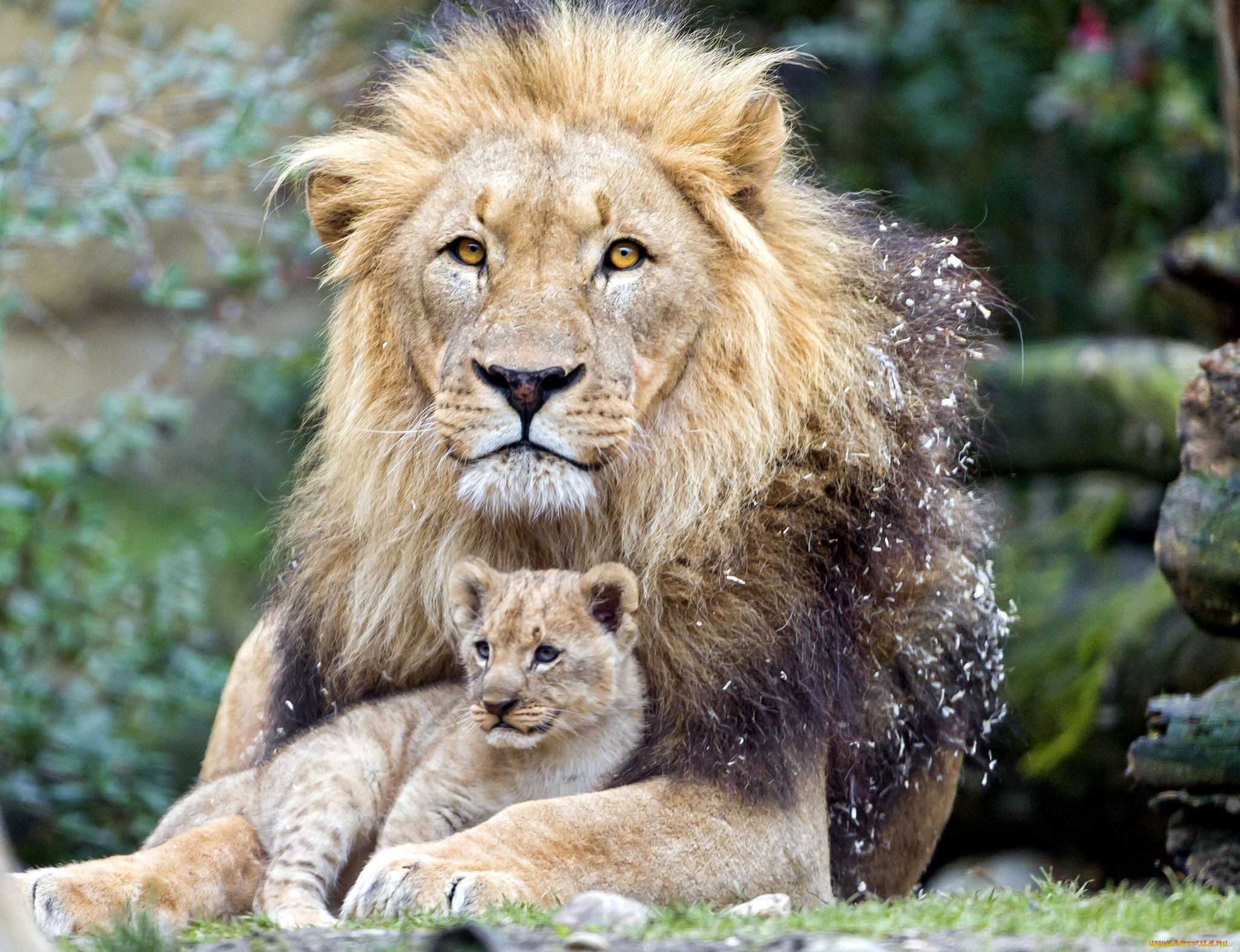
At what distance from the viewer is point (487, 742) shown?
283cm

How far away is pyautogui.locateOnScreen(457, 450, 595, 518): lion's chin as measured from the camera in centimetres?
279

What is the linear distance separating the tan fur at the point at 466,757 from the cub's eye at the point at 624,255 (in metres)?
0.57

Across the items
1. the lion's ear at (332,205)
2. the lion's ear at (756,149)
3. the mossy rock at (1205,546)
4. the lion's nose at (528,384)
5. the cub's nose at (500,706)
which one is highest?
the lion's ear at (756,149)

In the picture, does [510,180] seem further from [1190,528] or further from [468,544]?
[1190,528]

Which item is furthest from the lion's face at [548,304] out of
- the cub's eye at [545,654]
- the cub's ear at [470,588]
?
the cub's eye at [545,654]

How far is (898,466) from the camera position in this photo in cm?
316

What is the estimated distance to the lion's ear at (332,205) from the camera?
328 centimetres

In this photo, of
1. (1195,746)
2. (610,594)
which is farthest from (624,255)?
(1195,746)

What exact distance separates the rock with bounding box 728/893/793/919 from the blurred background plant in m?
1.58

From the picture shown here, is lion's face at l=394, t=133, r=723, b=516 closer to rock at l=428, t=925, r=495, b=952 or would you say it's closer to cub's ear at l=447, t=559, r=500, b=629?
cub's ear at l=447, t=559, r=500, b=629

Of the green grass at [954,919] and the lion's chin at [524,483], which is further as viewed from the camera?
the lion's chin at [524,483]

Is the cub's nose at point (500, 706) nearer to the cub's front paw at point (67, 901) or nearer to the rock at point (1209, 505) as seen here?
the cub's front paw at point (67, 901)

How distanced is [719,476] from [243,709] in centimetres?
159

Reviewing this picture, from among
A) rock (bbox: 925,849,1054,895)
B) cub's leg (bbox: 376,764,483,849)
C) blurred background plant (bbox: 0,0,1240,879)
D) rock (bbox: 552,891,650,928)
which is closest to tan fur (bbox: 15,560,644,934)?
cub's leg (bbox: 376,764,483,849)
